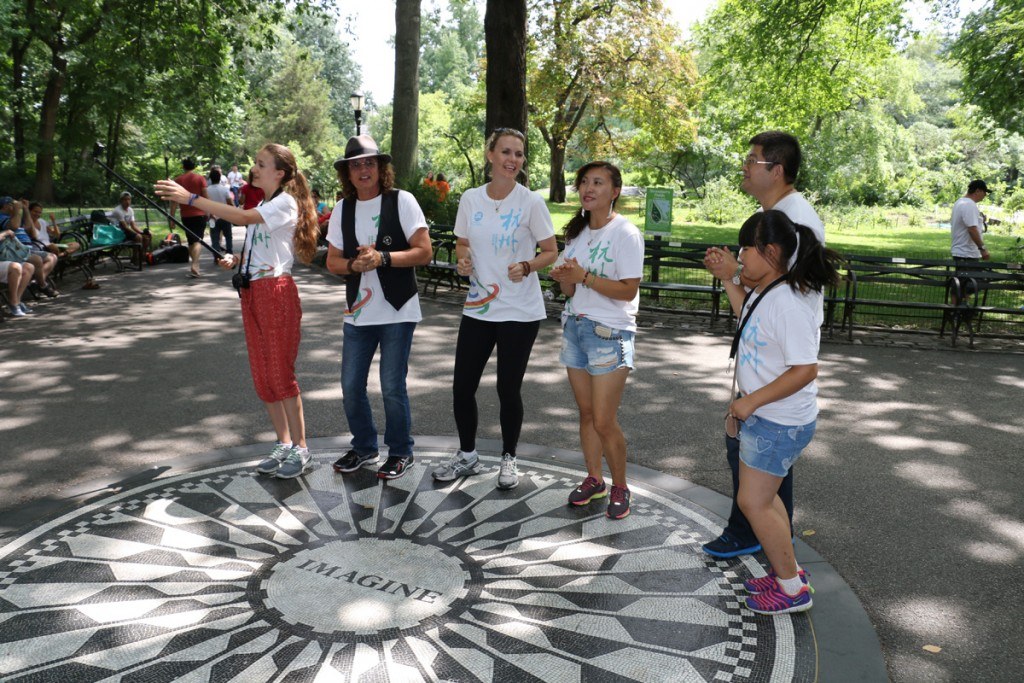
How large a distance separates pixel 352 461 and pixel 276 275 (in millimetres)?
1224

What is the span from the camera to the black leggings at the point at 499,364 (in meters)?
4.74

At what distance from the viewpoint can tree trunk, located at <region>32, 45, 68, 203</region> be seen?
79.8ft

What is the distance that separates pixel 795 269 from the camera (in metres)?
3.28

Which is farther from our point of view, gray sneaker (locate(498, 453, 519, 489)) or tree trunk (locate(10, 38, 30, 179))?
tree trunk (locate(10, 38, 30, 179))

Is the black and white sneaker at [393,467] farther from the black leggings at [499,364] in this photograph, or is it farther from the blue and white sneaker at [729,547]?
the blue and white sneaker at [729,547]

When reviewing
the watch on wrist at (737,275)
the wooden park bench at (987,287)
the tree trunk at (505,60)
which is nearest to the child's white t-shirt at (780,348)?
the watch on wrist at (737,275)

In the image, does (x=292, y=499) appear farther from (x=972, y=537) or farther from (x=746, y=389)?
(x=972, y=537)

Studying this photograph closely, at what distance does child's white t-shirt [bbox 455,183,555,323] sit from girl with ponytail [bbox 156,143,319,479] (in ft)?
3.28

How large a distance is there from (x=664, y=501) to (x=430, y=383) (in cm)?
319

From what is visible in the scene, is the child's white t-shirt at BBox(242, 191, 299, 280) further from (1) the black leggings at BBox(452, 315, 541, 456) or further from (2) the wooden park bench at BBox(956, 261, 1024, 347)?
(2) the wooden park bench at BBox(956, 261, 1024, 347)

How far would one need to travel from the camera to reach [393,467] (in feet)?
16.5

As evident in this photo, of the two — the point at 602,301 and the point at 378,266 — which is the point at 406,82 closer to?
the point at 378,266

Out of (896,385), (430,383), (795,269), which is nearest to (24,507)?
(430,383)

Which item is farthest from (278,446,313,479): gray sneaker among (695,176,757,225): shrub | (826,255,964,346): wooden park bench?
(695,176,757,225): shrub
